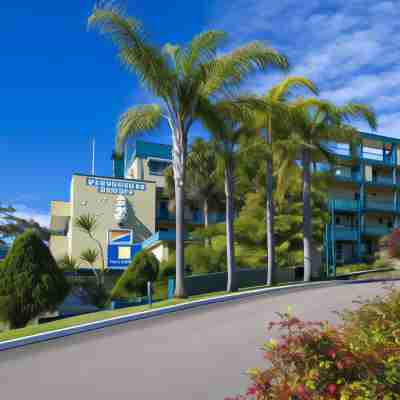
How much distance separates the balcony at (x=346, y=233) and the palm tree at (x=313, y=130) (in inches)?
800

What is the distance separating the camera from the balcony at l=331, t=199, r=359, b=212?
147 feet

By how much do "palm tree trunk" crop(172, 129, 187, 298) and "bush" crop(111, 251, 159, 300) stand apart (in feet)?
26.1

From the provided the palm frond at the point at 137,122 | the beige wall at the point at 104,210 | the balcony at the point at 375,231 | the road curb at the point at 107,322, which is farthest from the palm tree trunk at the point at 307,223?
the balcony at the point at 375,231

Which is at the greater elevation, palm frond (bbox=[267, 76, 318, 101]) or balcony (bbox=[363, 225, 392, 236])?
palm frond (bbox=[267, 76, 318, 101])

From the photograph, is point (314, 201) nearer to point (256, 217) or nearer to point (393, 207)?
point (256, 217)

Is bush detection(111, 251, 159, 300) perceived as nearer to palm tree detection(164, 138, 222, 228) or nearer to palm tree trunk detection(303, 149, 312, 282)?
palm tree trunk detection(303, 149, 312, 282)

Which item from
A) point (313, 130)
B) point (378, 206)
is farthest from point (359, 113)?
point (378, 206)

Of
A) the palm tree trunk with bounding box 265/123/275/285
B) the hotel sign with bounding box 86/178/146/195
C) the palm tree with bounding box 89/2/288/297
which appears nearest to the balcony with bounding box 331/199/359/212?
the hotel sign with bounding box 86/178/146/195

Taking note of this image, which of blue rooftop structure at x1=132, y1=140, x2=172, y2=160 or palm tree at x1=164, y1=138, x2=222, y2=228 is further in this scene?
blue rooftop structure at x1=132, y1=140, x2=172, y2=160

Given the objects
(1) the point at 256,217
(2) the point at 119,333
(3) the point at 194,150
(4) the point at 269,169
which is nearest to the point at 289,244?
(1) the point at 256,217

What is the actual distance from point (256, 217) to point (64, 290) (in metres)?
16.1

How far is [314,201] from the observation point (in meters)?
33.1

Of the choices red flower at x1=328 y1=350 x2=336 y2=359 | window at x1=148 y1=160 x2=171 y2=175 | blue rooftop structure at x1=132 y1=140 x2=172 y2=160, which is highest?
blue rooftop structure at x1=132 y1=140 x2=172 y2=160

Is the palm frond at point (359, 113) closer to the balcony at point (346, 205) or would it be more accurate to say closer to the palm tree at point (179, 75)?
the palm tree at point (179, 75)
